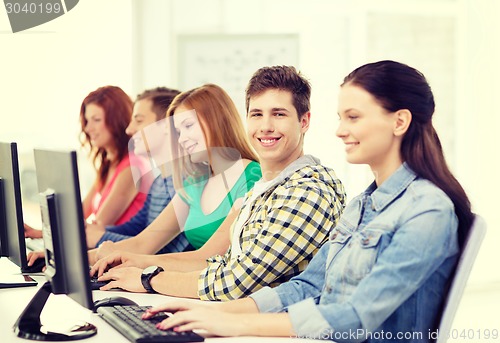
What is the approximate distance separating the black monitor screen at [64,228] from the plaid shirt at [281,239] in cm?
55

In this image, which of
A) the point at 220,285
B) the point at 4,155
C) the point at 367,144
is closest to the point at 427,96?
the point at 367,144

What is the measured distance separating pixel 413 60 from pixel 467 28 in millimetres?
463

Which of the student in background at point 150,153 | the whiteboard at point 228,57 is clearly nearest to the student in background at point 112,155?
the student in background at point 150,153

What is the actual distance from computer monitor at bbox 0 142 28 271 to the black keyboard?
17.1 inches

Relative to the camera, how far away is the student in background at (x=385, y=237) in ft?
5.02

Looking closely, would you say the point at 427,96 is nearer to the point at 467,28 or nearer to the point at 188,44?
the point at 188,44

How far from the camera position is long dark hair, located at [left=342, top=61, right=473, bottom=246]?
1674 millimetres

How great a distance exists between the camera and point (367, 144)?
1.69m

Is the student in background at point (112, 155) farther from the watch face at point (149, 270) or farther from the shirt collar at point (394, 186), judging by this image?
the shirt collar at point (394, 186)

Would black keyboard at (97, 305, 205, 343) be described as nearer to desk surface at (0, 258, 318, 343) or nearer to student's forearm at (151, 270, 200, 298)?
desk surface at (0, 258, 318, 343)

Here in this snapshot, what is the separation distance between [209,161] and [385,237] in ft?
3.77

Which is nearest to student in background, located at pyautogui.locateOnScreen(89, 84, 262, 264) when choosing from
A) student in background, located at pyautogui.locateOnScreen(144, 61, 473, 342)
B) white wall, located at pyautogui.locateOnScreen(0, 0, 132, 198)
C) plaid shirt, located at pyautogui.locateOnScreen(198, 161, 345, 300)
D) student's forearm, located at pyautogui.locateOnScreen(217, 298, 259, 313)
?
plaid shirt, located at pyautogui.locateOnScreen(198, 161, 345, 300)

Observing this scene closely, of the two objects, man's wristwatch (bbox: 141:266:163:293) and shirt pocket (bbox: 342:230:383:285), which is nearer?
shirt pocket (bbox: 342:230:383:285)

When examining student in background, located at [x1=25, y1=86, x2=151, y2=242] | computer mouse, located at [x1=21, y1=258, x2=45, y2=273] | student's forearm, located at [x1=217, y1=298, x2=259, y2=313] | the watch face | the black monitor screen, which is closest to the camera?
the black monitor screen
